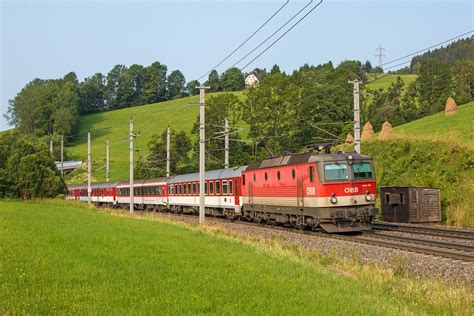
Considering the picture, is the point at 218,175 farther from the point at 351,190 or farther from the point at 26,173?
the point at 26,173

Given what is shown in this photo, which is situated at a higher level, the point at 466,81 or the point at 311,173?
the point at 466,81

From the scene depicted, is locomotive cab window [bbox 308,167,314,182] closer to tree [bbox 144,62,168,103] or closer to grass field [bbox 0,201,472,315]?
grass field [bbox 0,201,472,315]

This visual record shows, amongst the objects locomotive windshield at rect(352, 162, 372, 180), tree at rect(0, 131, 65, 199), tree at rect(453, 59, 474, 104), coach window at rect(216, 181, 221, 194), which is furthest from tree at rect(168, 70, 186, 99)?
locomotive windshield at rect(352, 162, 372, 180)

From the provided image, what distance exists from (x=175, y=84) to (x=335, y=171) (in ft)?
462

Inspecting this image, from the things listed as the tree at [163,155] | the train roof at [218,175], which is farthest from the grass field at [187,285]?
the tree at [163,155]

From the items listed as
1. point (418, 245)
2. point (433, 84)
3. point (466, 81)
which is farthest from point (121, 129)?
point (418, 245)

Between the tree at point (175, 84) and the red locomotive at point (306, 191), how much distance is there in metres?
126

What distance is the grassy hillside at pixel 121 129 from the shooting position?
10032 centimetres

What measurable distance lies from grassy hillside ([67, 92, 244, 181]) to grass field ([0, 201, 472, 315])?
81.5 m

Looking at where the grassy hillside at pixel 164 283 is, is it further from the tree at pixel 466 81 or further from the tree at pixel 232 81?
the tree at pixel 232 81

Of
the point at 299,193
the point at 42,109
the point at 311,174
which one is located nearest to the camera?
the point at 311,174

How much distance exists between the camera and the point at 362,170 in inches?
955

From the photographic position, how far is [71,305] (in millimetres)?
8523

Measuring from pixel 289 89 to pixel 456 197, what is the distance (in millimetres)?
51404
